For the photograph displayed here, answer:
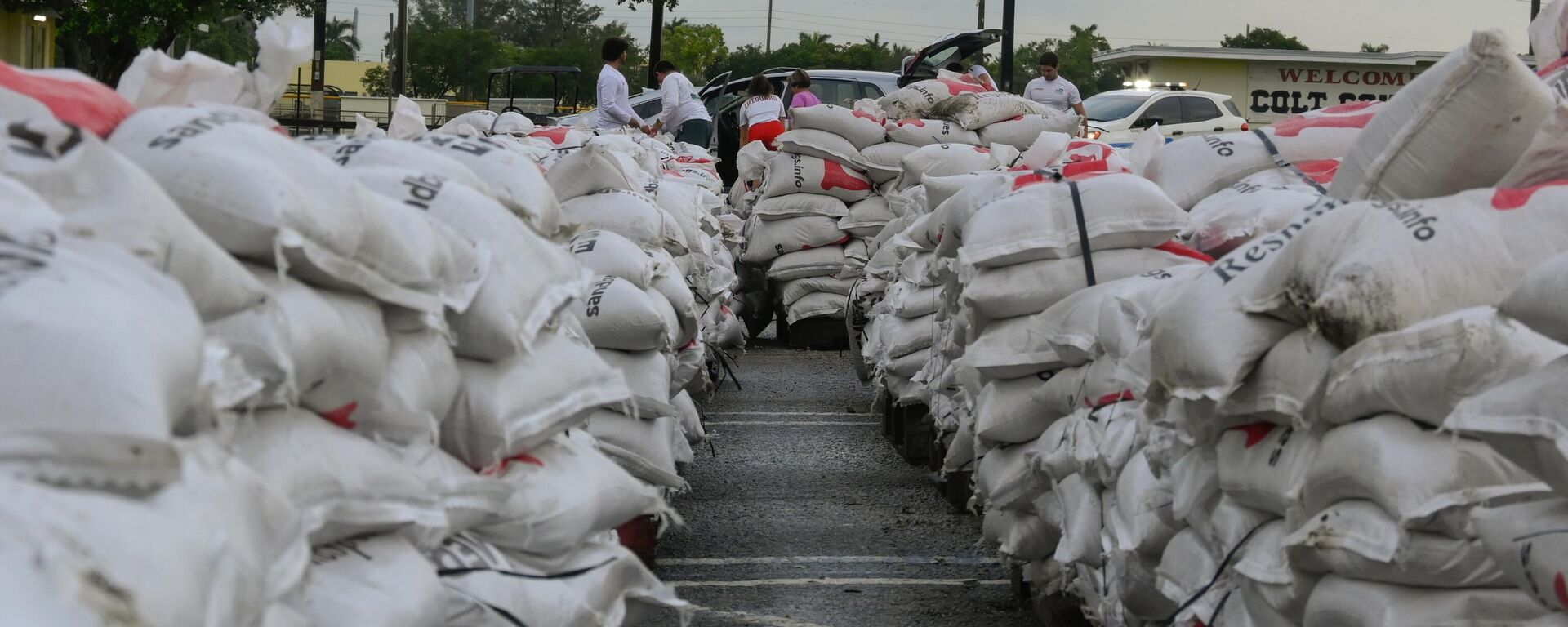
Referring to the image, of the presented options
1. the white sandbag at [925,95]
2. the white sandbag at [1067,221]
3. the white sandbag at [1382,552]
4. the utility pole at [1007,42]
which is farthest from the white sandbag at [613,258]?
the utility pole at [1007,42]

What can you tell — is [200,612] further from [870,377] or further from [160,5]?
[160,5]

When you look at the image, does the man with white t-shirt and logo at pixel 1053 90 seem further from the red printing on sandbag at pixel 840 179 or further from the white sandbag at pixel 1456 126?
the white sandbag at pixel 1456 126

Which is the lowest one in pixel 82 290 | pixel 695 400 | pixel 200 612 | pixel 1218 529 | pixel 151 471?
pixel 695 400

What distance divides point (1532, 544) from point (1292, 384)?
2.50 ft

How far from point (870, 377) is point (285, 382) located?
255 inches

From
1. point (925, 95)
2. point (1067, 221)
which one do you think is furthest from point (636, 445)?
point (925, 95)

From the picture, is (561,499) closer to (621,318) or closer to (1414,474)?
(1414,474)

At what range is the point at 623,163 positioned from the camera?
6.84 meters

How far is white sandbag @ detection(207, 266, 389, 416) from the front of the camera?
2186 mm

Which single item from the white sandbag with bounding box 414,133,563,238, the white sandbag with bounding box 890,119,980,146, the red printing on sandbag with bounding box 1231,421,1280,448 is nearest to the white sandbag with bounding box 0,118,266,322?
the white sandbag with bounding box 414,133,563,238

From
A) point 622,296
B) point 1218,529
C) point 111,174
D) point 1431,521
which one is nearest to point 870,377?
point 622,296

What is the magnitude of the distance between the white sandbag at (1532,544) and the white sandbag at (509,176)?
2.03 metres

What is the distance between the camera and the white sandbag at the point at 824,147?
9.98 m

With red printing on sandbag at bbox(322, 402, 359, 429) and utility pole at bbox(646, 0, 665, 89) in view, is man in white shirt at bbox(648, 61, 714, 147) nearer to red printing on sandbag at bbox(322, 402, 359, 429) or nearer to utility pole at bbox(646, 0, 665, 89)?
utility pole at bbox(646, 0, 665, 89)
